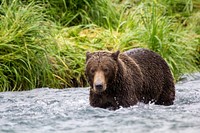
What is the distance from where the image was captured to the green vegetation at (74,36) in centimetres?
1019

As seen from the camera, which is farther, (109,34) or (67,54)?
(109,34)

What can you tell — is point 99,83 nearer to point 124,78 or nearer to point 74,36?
point 124,78

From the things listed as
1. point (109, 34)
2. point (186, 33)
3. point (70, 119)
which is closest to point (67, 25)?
point (109, 34)

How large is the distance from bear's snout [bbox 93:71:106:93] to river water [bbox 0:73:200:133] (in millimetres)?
246

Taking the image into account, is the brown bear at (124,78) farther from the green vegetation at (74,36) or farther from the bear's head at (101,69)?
the green vegetation at (74,36)

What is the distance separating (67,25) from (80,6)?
424 millimetres

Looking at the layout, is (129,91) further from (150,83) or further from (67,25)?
(67,25)

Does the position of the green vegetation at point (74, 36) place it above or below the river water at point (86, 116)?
above

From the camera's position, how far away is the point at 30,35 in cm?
1042

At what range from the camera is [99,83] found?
746 cm

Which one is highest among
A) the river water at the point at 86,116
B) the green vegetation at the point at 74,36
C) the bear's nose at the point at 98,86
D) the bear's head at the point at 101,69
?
Answer: the green vegetation at the point at 74,36

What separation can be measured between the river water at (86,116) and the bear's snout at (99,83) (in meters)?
0.25

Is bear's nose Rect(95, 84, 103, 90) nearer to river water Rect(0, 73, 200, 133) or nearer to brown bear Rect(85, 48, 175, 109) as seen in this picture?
brown bear Rect(85, 48, 175, 109)

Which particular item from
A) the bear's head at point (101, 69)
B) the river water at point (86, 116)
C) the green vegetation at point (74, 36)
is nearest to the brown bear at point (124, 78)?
the bear's head at point (101, 69)
